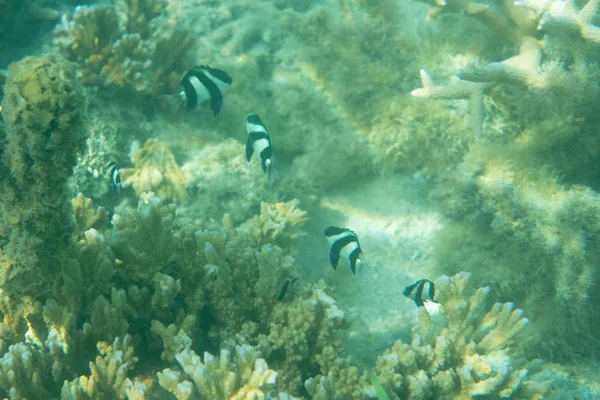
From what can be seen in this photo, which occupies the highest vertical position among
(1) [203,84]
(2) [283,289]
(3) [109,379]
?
(1) [203,84]

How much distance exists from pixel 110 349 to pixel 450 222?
13.0 ft

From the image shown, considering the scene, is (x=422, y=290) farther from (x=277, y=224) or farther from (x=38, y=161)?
(x=38, y=161)

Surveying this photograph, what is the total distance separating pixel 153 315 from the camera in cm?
273

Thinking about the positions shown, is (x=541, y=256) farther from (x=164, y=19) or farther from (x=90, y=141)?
(x=164, y=19)

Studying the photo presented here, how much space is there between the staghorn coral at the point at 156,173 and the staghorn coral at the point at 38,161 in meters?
2.36

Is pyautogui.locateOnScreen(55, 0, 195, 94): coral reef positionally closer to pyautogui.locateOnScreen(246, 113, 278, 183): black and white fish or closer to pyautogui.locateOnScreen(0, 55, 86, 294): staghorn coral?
pyautogui.locateOnScreen(246, 113, 278, 183): black and white fish

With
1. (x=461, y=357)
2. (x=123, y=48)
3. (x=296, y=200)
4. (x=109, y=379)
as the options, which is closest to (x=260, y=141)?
(x=296, y=200)

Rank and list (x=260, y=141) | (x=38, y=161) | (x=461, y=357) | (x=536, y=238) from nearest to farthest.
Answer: (x=38, y=161) < (x=461, y=357) < (x=260, y=141) < (x=536, y=238)

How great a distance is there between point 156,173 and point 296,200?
5.38 ft

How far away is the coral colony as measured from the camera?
2.25 m

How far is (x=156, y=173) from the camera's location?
4.59 m

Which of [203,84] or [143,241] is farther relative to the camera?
[203,84]

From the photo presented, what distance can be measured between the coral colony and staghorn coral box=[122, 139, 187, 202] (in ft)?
0.10

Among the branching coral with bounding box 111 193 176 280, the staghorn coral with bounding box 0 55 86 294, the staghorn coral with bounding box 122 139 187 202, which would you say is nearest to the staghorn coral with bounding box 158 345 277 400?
the branching coral with bounding box 111 193 176 280
